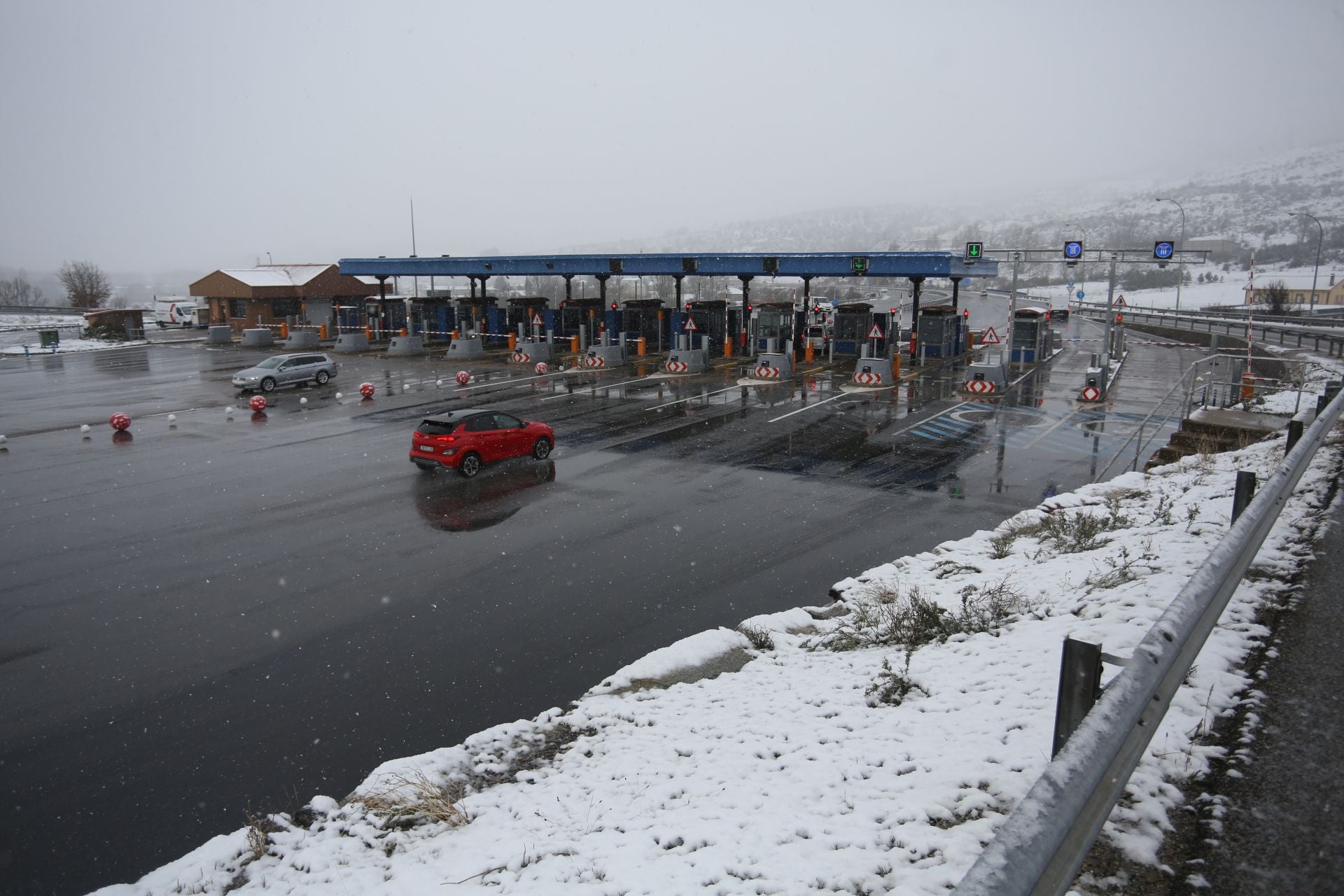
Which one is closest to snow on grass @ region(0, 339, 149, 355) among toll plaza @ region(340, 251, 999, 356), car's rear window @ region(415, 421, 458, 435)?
toll plaza @ region(340, 251, 999, 356)

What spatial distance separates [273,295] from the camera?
56.5 meters

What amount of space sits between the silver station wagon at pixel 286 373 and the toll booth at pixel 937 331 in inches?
1098

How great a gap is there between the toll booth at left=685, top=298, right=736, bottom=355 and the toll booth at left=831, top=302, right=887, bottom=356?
5.84 m

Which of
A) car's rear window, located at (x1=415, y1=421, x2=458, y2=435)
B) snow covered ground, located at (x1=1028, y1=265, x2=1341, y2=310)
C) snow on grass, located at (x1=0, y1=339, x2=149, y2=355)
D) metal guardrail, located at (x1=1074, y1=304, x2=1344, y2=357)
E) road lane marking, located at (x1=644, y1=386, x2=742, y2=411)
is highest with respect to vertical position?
snow covered ground, located at (x1=1028, y1=265, x2=1341, y2=310)

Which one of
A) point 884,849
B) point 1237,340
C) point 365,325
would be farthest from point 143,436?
point 1237,340

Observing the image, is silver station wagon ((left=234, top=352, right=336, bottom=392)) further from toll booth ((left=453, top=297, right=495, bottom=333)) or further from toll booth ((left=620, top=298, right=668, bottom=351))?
toll booth ((left=620, top=298, right=668, bottom=351))

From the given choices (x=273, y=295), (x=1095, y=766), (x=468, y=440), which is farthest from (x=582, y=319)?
(x=1095, y=766)

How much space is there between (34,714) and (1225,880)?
10593mm

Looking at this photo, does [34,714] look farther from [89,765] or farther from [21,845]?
[21,845]

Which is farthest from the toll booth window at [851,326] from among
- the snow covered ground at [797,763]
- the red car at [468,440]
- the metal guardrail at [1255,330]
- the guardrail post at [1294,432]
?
the guardrail post at [1294,432]

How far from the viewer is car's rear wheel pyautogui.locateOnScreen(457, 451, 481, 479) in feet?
60.7

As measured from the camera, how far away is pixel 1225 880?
3420 mm

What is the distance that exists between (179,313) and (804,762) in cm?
8025

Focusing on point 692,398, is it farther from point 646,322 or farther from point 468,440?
point 646,322
